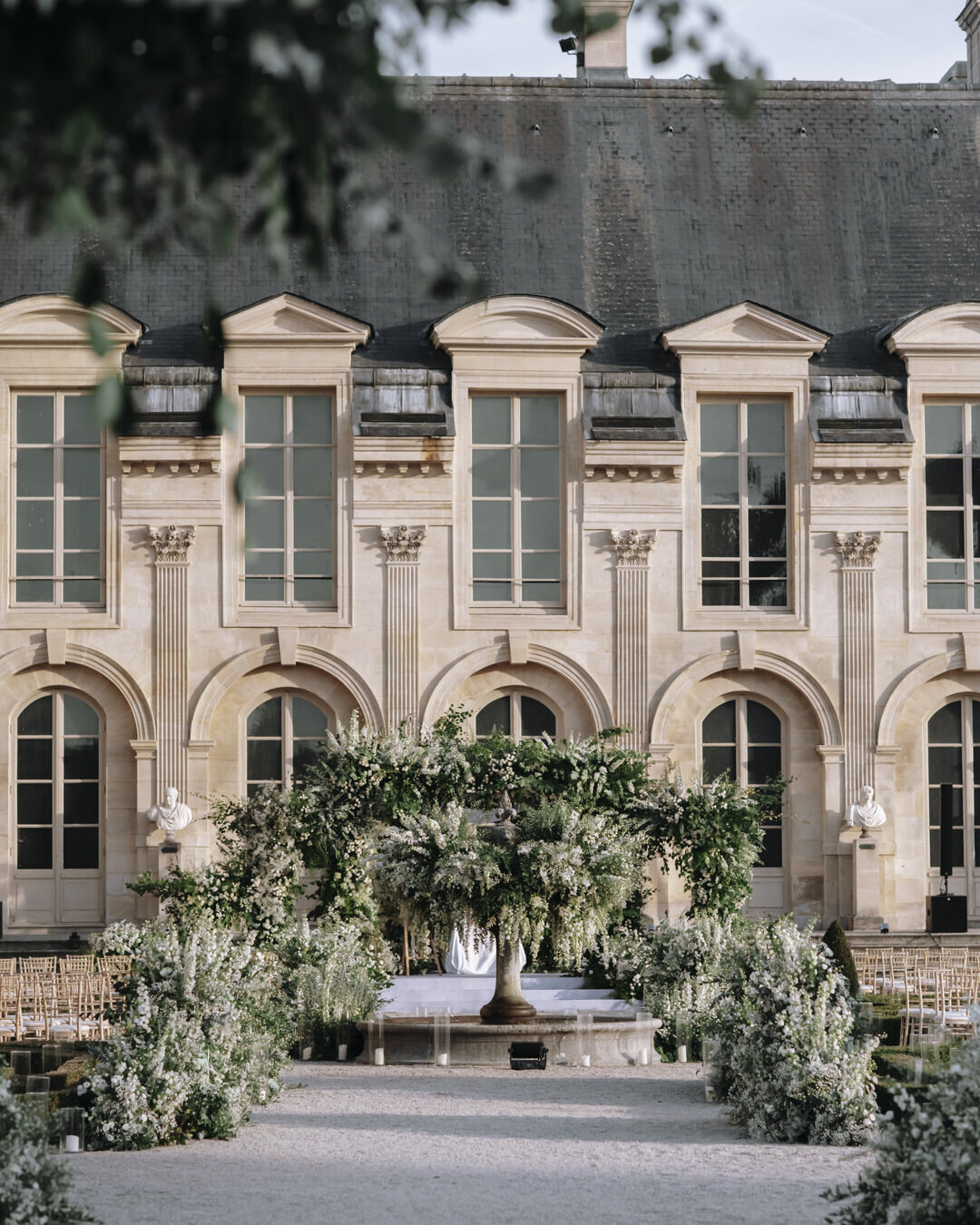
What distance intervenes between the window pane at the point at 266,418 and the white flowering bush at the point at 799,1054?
52.4 feet

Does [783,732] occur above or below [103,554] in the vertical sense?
below

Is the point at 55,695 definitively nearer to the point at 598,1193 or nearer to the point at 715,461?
the point at 715,461

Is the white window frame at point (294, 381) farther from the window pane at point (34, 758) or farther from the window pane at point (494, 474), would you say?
the window pane at point (34, 758)

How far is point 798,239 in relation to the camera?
97.7ft

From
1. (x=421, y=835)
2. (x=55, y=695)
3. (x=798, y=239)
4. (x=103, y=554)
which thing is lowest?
(x=421, y=835)

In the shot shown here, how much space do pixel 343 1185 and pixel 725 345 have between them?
737 inches

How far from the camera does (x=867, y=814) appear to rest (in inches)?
1073

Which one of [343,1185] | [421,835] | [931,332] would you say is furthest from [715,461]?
[343,1185]

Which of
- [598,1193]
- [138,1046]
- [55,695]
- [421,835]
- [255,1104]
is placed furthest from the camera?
[55,695]

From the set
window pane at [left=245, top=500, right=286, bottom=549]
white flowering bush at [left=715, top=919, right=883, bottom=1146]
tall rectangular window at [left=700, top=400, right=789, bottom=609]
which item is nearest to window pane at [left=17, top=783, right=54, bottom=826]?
window pane at [left=245, top=500, right=286, bottom=549]

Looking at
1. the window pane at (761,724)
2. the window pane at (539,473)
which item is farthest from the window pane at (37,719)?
the window pane at (761,724)

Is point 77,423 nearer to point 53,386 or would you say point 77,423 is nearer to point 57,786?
point 53,386

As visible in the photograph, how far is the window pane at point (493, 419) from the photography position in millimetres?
28297

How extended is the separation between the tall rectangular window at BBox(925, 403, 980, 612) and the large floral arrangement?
39.5 ft
